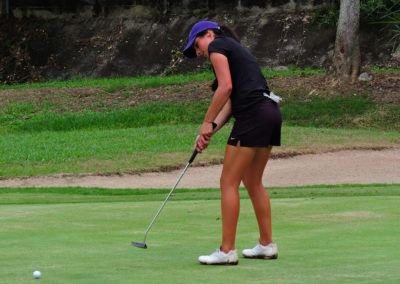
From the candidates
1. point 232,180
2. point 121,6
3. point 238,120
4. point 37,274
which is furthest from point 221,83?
point 121,6

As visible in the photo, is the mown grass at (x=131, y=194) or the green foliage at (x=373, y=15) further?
the green foliage at (x=373, y=15)

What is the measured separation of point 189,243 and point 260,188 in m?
0.89

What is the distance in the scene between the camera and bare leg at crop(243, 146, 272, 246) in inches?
225

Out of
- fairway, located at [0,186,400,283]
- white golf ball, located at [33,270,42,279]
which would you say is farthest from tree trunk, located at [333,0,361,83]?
white golf ball, located at [33,270,42,279]

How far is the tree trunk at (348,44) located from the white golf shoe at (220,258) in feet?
64.3

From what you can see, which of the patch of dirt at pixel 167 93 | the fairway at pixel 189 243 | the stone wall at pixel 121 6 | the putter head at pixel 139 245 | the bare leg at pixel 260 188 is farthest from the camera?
the stone wall at pixel 121 6

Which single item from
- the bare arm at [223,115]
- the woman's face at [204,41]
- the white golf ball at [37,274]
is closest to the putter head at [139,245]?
the bare arm at [223,115]

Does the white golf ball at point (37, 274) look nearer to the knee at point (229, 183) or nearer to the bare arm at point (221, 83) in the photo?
the knee at point (229, 183)

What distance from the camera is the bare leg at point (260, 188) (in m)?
5.72

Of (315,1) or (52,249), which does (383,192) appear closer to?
(52,249)

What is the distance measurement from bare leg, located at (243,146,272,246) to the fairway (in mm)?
235

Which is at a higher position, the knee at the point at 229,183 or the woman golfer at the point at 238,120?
the woman golfer at the point at 238,120

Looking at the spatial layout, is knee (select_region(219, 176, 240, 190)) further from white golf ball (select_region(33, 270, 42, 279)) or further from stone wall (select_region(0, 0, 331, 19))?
stone wall (select_region(0, 0, 331, 19))

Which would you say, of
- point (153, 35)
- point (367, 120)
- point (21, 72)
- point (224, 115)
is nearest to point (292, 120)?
point (367, 120)
